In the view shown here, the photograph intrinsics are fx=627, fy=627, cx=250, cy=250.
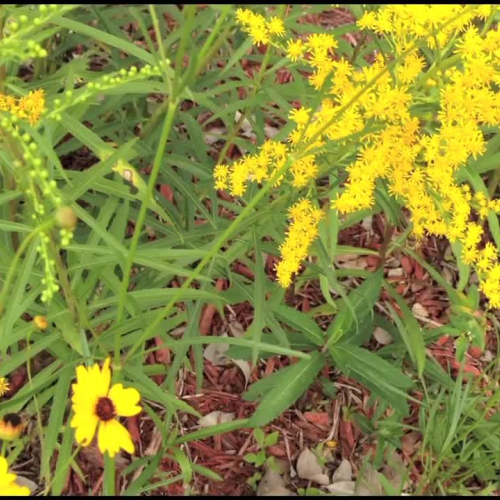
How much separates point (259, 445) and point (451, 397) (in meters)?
0.75

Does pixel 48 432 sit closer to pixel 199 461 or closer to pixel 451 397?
pixel 199 461

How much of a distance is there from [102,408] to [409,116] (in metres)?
1.00

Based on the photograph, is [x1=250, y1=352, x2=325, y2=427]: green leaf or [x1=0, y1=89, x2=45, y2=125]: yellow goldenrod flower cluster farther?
[x1=250, y1=352, x2=325, y2=427]: green leaf

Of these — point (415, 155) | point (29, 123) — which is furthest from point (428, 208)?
point (29, 123)

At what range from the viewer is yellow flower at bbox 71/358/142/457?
131 centimetres

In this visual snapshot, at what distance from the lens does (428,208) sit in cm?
166

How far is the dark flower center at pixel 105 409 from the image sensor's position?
135cm

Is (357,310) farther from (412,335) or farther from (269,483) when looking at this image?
(269,483)

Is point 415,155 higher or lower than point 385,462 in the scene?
higher

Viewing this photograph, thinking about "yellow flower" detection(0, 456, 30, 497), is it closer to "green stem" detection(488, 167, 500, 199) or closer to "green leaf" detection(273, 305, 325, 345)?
"green leaf" detection(273, 305, 325, 345)

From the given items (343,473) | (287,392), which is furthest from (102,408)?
(343,473)

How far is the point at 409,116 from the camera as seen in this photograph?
1.56 meters

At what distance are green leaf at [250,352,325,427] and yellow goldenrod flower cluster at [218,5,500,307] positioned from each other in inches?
28.2

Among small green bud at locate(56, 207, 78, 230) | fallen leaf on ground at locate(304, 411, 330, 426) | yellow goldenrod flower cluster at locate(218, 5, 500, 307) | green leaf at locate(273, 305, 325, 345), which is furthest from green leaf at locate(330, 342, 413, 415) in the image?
small green bud at locate(56, 207, 78, 230)
